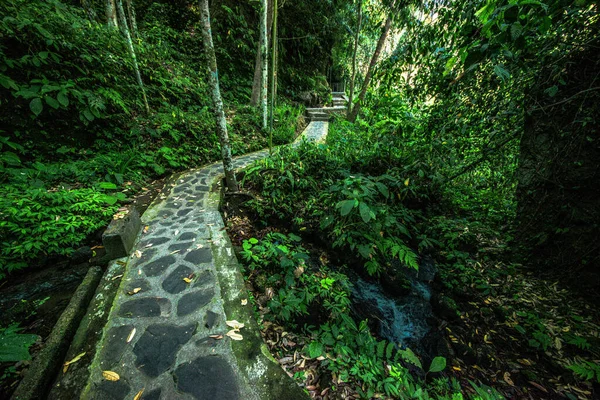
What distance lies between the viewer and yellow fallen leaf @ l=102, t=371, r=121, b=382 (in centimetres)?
181

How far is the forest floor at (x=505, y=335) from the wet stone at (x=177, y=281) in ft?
2.70

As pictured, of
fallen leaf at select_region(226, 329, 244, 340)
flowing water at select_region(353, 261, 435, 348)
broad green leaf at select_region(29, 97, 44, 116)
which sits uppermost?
broad green leaf at select_region(29, 97, 44, 116)

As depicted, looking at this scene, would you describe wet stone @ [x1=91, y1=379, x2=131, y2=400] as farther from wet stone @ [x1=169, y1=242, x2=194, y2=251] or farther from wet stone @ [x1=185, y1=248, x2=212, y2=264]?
wet stone @ [x1=169, y1=242, x2=194, y2=251]

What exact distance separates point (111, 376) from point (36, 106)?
5.58 metres

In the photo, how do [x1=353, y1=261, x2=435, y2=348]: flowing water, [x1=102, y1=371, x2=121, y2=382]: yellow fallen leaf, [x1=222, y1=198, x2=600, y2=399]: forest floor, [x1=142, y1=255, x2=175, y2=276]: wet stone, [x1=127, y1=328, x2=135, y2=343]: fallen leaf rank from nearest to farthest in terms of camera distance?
[x1=102, y1=371, x2=121, y2=382]: yellow fallen leaf
[x1=127, y1=328, x2=135, y2=343]: fallen leaf
[x1=222, y1=198, x2=600, y2=399]: forest floor
[x1=142, y1=255, x2=175, y2=276]: wet stone
[x1=353, y1=261, x2=435, y2=348]: flowing water

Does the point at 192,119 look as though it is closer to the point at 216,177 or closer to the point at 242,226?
the point at 216,177

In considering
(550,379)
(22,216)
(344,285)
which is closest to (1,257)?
(22,216)

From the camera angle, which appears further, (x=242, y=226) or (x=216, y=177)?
(x=216, y=177)

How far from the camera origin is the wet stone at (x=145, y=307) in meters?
2.40

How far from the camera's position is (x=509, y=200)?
5488mm

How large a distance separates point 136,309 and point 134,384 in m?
0.85

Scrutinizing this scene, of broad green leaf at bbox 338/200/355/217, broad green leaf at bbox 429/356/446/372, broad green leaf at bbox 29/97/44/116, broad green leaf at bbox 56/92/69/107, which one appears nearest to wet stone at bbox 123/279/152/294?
broad green leaf at bbox 338/200/355/217

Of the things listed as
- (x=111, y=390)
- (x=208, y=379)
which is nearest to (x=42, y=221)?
(x=111, y=390)

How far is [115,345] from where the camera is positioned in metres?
2.06
